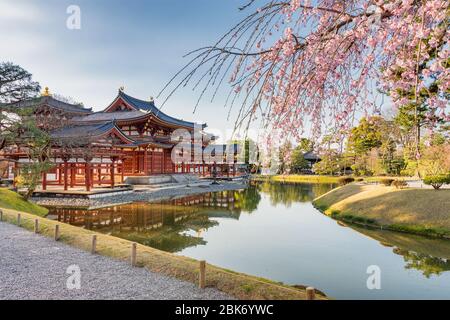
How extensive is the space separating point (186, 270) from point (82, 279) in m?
1.97

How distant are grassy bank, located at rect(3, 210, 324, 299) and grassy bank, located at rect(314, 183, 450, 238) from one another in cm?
1052

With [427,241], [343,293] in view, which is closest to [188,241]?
[343,293]

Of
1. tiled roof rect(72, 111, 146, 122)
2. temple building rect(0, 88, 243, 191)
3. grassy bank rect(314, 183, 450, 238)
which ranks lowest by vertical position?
grassy bank rect(314, 183, 450, 238)

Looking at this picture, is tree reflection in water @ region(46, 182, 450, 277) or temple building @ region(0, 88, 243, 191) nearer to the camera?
tree reflection in water @ region(46, 182, 450, 277)

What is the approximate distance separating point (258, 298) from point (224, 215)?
41.7ft

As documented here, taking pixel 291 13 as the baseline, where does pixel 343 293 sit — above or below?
below

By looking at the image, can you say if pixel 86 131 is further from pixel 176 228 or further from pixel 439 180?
pixel 439 180

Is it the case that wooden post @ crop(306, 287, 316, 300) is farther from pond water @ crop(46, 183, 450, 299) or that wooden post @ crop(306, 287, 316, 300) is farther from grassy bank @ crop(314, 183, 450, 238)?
grassy bank @ crop(314, 183, 450, 238)

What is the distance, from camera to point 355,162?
1654 inches

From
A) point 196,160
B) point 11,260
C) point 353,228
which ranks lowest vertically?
point 353,228

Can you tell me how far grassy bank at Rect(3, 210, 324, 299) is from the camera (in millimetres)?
5383

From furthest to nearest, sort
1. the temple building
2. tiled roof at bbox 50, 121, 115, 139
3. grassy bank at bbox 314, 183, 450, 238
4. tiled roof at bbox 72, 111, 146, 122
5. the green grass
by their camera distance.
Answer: tiled roof at bbox 72, 111, 146, 122 < tiled roof at bbox 50, 121, 115, 139 < the temple building < the green grass < grassy bank at bbox 314, 183, 450, 238

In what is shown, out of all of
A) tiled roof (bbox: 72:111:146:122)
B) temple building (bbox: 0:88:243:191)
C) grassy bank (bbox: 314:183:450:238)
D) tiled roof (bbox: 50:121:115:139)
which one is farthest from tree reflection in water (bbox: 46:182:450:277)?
tiled roof (bbox: 72:111:146:122)
